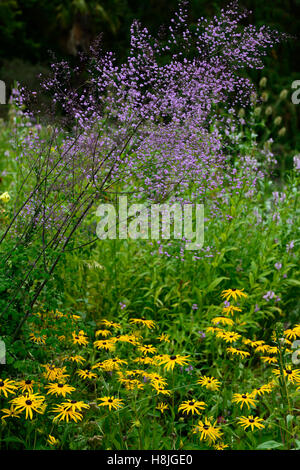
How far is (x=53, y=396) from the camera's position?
7.81ft

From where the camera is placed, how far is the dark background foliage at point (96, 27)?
369 inches

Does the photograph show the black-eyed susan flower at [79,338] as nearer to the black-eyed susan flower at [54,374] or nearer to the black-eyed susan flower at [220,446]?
the black-eyed susan flower at [54,374]

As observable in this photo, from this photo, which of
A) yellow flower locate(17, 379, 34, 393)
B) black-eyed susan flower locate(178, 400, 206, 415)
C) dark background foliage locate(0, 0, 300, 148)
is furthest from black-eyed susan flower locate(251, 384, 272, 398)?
dark background foliage locate(0, 0, 300, 148)

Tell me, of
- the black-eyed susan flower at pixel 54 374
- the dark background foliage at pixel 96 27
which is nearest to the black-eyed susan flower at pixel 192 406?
the black-eyed susan flower at pixel 54 374

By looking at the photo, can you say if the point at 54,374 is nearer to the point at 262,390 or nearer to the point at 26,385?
the point at 26,385

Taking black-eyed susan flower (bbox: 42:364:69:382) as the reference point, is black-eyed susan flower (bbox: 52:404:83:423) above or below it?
below

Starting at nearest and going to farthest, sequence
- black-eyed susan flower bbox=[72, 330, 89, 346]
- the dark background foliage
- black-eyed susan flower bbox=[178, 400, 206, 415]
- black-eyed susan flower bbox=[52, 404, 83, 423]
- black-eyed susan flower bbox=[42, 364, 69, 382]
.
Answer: black-eyed susan flower bbox=[52, 404, 83, 423], black-eyed susan flower bbox=[178, 400, 206, 415], black-eyed susan flower bbox=[42, 364, 69, 382], black-eyed susan flower bbox=[72, 330, 89, 346], the dark background foliage

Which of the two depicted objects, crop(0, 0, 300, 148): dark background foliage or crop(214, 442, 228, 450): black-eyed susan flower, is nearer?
crop(214, 442, 228, 450): black-eyed susan flower

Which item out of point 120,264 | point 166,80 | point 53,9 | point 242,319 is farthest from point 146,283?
point 53,9

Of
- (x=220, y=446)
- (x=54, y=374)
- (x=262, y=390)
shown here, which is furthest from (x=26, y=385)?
(x=262, y=390)

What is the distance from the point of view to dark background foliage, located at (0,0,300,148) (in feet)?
30.7

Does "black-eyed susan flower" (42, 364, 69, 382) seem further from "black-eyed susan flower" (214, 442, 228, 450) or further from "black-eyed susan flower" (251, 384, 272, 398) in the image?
"black-eyed susan flower" (251, 384, 272, 398)

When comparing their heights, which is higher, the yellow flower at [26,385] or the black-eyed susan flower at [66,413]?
the yellow flower at [26,385]

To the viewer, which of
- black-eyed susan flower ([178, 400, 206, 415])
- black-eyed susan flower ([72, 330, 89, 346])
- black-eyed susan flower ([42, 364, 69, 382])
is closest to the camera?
black-eyed susan flower ([178, 400, 206, 415])
